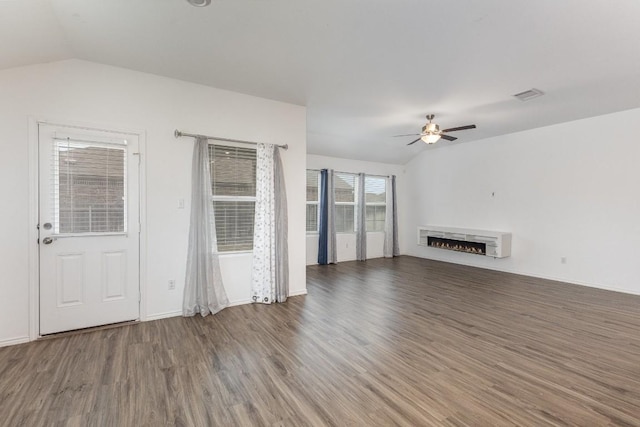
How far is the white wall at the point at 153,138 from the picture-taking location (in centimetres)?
291

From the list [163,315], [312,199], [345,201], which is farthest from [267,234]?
[345,201]

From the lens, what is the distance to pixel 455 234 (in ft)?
23.0

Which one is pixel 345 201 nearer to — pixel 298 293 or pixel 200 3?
pixel 298 293

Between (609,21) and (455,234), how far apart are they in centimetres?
504

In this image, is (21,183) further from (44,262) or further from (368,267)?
(368,267)

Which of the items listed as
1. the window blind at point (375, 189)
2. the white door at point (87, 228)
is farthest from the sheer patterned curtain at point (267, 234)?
the window blind at point (375, 189)

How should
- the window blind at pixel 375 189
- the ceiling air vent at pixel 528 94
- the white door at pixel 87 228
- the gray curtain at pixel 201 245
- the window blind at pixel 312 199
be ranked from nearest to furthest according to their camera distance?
1. the white door at pixel 87 228
2. the gray curtain at pixel 201 245
3. the ceiling air vent at pixel 528 94
4. the window blind at pixel 312 199
5. the window blind at pixel 375 189

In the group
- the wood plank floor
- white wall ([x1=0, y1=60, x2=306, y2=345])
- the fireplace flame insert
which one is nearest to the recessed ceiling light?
white wall ([x1=0, y1=60, x2=306, y2=345])

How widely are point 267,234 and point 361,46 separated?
8.49ft

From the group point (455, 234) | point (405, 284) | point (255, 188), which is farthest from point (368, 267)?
point (255, 188)

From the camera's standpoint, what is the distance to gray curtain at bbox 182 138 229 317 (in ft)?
12.1

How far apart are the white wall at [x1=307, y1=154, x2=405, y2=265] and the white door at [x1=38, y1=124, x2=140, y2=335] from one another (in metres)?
4.27

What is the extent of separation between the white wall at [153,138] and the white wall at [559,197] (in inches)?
178

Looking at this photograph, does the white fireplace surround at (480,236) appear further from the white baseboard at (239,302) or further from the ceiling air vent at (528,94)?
the white baseboard at (239,302)
